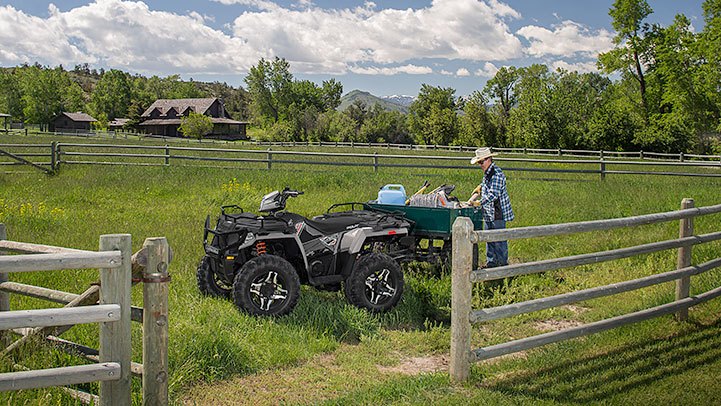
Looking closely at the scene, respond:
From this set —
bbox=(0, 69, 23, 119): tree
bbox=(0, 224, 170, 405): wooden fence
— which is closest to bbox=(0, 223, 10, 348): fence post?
bbox=(0, 224, 170, 405): wooden fence

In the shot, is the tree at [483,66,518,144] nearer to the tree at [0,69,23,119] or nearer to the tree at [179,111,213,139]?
the tree at [179,111,213,139]

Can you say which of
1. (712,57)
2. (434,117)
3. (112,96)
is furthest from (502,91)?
(112,96)

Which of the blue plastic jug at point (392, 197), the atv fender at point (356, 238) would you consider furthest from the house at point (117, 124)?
the atv fender at point (356, 238)

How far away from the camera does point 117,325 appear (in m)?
3.97

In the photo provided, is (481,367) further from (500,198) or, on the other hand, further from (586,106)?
(586,106)

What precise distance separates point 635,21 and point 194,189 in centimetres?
4163

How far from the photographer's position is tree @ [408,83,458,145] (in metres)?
76.4

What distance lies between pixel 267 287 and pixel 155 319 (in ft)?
8.05

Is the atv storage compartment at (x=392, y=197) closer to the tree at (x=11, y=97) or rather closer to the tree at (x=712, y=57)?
the tree at (x=712, y=57)

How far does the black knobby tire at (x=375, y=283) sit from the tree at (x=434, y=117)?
70.2 metres

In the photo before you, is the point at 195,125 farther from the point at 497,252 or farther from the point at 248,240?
the point at 248,240

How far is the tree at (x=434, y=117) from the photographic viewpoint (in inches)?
3009

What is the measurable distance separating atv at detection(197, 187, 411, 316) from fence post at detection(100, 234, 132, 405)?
2440 millimetres

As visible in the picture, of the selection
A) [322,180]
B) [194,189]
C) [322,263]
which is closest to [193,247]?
[322,263]
